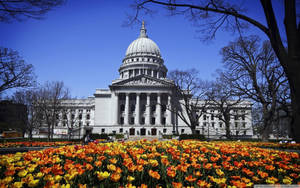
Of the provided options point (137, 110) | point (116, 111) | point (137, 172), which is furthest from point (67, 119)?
point (137, 172)

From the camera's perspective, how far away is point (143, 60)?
274 ft

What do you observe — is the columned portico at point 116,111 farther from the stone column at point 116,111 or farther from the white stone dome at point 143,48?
the white stone dome at point 143,48

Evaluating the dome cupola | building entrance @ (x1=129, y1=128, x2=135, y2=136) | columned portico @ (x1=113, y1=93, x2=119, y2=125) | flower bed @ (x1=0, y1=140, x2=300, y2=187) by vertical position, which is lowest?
building entrance @ (x1=129, y1=128, x2=135, y2=136)

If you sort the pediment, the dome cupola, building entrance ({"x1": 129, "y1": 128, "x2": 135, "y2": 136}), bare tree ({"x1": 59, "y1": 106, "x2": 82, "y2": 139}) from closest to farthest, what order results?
bare tree ({"x1": 59, "y1": 106, "x2": 82, "y2": 139}), building entrance ({"x1": 129, "y1": 128, "x2": 135, "y2": 136}), the pediment, the dome cupola

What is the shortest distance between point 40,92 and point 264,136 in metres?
36.6

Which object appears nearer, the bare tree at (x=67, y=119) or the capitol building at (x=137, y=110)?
the bare tree at (x=67, y=119)

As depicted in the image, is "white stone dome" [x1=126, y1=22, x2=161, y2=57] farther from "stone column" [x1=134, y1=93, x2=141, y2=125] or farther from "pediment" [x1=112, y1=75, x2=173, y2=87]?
"stone column" [x1=134, y1=93, x2=141, y2=125]

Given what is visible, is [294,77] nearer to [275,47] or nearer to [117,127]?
[275,47]

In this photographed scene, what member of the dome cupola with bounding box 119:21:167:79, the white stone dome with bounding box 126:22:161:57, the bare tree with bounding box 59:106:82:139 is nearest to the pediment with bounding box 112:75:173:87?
the dome cupola with bounding box 119:21:167:79

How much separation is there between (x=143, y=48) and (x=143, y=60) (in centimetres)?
698

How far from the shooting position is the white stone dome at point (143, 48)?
8622 cm

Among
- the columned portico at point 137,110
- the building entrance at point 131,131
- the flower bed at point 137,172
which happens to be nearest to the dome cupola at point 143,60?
the columned portico at point 137,110

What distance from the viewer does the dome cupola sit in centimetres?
7981

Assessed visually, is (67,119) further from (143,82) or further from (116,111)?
(143,82)
